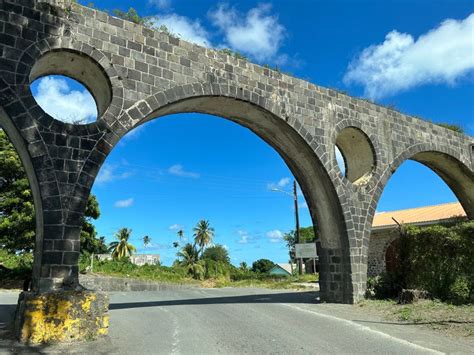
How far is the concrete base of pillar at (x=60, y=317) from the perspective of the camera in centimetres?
668

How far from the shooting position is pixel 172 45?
385 inches

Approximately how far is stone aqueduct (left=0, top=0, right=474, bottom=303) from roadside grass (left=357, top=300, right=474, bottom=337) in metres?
1.19

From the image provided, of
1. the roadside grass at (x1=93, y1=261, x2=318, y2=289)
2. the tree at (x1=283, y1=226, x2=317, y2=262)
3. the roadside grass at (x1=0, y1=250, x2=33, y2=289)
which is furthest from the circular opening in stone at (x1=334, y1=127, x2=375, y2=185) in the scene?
the tree at (x1=283, y1=226, x2=317, y2=262)

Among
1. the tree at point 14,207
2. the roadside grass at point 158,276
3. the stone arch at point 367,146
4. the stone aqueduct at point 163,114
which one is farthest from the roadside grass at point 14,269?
the stone arch at point 367,146

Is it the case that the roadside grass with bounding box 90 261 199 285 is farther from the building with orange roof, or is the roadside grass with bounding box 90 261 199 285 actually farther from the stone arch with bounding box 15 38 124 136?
the stone arch with bounding box 15 38 124 136

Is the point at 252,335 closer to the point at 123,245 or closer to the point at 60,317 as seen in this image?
the point at 60,317

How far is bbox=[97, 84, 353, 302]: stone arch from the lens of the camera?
1023cm

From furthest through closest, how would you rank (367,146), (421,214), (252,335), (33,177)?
Answer: (421,214), (367,146), (33,177), (252,335)

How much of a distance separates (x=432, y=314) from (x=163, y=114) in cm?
720

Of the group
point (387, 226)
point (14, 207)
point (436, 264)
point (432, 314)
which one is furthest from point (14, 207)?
point (432, 314)

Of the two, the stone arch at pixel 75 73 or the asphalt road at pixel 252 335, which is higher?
the stone arch at pixel 75 73

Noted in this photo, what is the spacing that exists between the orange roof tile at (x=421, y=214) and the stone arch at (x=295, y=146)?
34.6 ft

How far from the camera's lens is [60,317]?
22.5ft

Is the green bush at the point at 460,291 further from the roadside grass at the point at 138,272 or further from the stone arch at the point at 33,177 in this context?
the roadside grass at the point at 138,272
